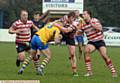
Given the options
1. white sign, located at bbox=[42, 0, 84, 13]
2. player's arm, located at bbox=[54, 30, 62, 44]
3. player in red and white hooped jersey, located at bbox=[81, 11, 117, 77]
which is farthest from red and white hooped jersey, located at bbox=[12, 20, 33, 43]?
white sign, located at bbox=[42, 0, 84, 13]

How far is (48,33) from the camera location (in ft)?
54.9

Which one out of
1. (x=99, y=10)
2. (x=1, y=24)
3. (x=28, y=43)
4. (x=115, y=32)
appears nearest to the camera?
(x=28, y=43)

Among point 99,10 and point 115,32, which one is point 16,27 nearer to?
point 115,32

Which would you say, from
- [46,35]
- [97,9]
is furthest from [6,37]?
[46,35]

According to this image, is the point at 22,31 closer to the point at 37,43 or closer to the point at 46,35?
the point at 37,43

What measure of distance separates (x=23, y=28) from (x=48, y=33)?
1288 mm

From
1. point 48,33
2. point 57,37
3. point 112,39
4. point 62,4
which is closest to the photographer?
point 57,37

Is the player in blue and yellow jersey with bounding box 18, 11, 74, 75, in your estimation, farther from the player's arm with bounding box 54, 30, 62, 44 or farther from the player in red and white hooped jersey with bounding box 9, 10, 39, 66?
the player in red and white hooped jersey with bounding box 9, 10, 39, 66

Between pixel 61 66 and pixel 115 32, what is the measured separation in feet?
99.9

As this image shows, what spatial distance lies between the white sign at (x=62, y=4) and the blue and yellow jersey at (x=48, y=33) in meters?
38.3

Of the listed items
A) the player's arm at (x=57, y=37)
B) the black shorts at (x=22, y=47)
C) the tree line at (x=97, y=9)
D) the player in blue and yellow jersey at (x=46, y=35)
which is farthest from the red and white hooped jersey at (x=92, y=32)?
the tree line at (x=97, y=9)

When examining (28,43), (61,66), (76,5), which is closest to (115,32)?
(76,5)

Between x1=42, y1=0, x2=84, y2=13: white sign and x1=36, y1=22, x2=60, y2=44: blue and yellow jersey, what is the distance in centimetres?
3829

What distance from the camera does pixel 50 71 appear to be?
1906 cm
